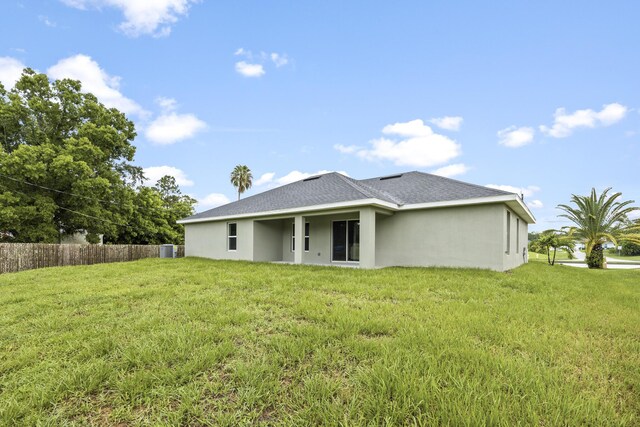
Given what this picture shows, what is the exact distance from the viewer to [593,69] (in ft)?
32.9

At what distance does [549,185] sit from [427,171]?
8.11m

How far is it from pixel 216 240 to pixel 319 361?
1361 cm

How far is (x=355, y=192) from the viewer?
35.7 feet

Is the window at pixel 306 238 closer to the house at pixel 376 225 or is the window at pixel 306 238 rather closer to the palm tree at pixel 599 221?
the house at pixel 376 225

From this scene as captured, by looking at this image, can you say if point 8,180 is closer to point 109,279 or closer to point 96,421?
point 109,279

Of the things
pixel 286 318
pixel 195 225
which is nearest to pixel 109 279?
pixel 286 318

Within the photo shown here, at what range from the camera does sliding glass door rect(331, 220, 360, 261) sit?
11.7 meters

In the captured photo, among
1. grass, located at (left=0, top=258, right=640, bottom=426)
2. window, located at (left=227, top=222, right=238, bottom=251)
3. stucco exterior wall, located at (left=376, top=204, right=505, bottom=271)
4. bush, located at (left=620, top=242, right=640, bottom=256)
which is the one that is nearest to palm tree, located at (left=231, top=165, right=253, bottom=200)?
window, located at (left=227, top=222, right=238, bottom=251)

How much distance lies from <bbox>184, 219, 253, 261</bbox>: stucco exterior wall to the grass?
818 cm

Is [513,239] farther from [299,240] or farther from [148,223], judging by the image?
[148,223]

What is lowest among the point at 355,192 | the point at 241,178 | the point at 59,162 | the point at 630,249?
the point at 630,249

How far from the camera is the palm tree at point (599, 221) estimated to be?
15508 millimetres

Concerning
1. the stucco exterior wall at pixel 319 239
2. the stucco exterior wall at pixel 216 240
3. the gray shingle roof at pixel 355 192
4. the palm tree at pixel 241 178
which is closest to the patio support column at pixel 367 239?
the gray shingle roof at pixel 355 192

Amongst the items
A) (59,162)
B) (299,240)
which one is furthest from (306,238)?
(59,162)
